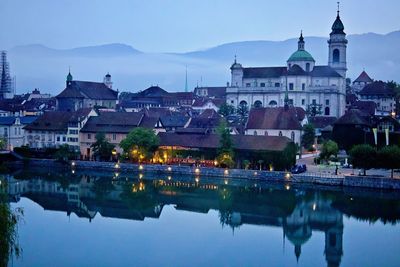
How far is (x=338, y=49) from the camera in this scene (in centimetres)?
7075

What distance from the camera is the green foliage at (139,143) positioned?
4047 cm

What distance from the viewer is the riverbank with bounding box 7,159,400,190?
106 ft

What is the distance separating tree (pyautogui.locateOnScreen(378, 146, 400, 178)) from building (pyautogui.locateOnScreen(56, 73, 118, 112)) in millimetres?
39982

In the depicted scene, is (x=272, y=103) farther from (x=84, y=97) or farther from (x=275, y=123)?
(x=275, y=123)

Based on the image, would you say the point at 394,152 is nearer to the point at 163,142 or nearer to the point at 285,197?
the point at 285,197

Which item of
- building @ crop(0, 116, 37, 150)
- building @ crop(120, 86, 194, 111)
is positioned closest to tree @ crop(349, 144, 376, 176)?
building @ crop(0, 116, 37, 150)

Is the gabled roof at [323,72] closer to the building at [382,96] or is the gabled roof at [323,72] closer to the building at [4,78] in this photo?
the building at [382,96]

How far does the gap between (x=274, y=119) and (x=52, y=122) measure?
59.2 ft

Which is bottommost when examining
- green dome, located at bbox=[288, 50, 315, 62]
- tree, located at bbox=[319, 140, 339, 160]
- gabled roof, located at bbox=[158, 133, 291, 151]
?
tree, located at bbox=[319, 140, 339, 160]

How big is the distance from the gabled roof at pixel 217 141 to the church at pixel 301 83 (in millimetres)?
23111

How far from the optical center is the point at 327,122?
54750 mm

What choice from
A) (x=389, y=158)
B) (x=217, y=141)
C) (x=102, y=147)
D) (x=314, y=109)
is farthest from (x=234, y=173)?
(x=314, y=109)

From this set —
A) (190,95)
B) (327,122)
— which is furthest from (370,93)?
(190,95)

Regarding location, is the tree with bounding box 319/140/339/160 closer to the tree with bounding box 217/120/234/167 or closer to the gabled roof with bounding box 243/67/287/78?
the tree with bounding box 217/120/234/167
